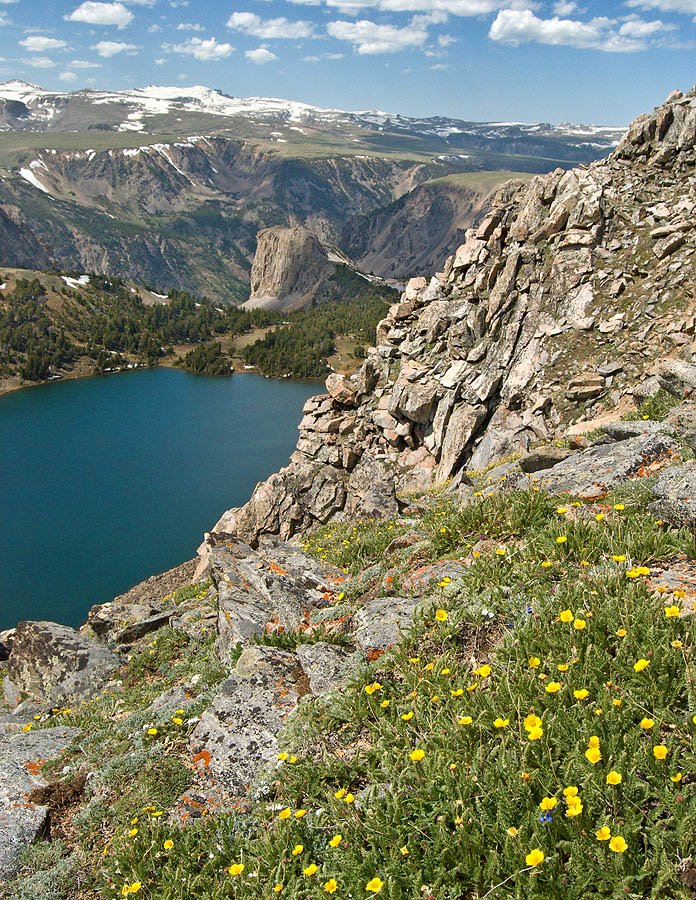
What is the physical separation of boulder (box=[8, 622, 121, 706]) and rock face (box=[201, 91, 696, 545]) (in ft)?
52.9

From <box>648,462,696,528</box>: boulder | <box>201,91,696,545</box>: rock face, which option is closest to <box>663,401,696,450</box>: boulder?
<box>648,462,696,528</box>: boulder

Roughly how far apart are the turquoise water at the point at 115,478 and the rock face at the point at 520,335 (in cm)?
2498

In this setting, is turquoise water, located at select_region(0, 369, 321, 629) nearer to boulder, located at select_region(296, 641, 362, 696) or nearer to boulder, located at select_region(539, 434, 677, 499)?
Result: boulder, located at select_region(296, 641, 362, 696)

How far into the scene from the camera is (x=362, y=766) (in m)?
6.05

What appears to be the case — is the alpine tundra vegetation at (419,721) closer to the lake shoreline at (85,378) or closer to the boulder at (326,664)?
the boulder at (326,664)

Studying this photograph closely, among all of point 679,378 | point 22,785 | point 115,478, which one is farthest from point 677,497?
point 115,478

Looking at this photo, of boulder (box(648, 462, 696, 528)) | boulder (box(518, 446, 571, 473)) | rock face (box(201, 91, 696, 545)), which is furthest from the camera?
rock face (box(201, 91, 696, 545))

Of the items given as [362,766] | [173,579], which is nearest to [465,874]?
[362,766]

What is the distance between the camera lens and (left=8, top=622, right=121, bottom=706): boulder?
1621 cm

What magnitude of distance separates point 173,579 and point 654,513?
145ft

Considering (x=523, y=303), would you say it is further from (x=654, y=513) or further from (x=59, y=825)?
(x=59, y=825)

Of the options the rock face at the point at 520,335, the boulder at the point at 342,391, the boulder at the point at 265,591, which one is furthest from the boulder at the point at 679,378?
the boulder at the point at 342,391

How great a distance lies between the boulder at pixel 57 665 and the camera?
16.2 meters

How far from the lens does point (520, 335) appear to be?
3850cm
